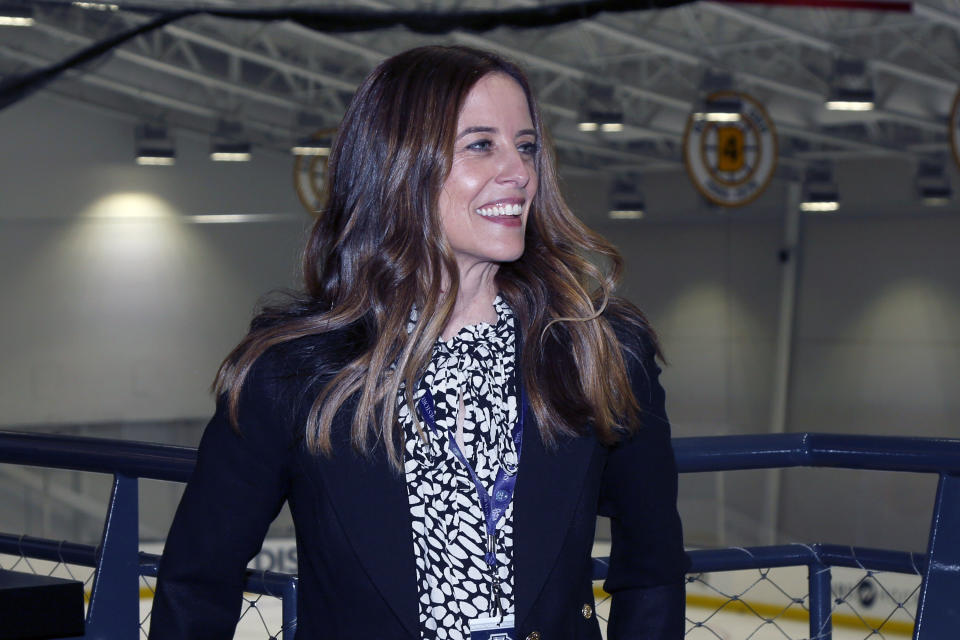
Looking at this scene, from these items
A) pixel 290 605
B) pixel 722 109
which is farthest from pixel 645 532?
pixel 722 109

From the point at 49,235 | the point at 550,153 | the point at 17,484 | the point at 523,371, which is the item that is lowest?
the point at 17,484

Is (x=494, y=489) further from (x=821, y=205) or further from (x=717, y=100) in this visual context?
(x=821, y=205)

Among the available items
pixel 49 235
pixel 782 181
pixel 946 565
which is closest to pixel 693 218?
pixel 782 181

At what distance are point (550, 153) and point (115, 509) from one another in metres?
0.79

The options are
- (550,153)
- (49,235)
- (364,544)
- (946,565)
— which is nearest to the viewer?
(364,544)

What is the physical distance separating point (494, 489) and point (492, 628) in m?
0.13

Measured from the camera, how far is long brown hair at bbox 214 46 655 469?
130 centimetres

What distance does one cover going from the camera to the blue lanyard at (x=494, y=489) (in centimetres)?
126

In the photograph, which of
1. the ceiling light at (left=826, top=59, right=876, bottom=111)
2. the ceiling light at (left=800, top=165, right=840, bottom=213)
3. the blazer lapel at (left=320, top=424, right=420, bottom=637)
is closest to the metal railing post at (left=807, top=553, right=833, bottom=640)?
the blazer lapel at (left=320, top=424, right=420, bottom=637)

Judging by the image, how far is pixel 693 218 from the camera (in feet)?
36.8

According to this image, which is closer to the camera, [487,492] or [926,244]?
[487,492]

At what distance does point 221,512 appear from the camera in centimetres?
129

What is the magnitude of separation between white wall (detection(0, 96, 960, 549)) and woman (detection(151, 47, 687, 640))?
904 cm

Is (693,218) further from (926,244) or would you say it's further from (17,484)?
(17,484)
